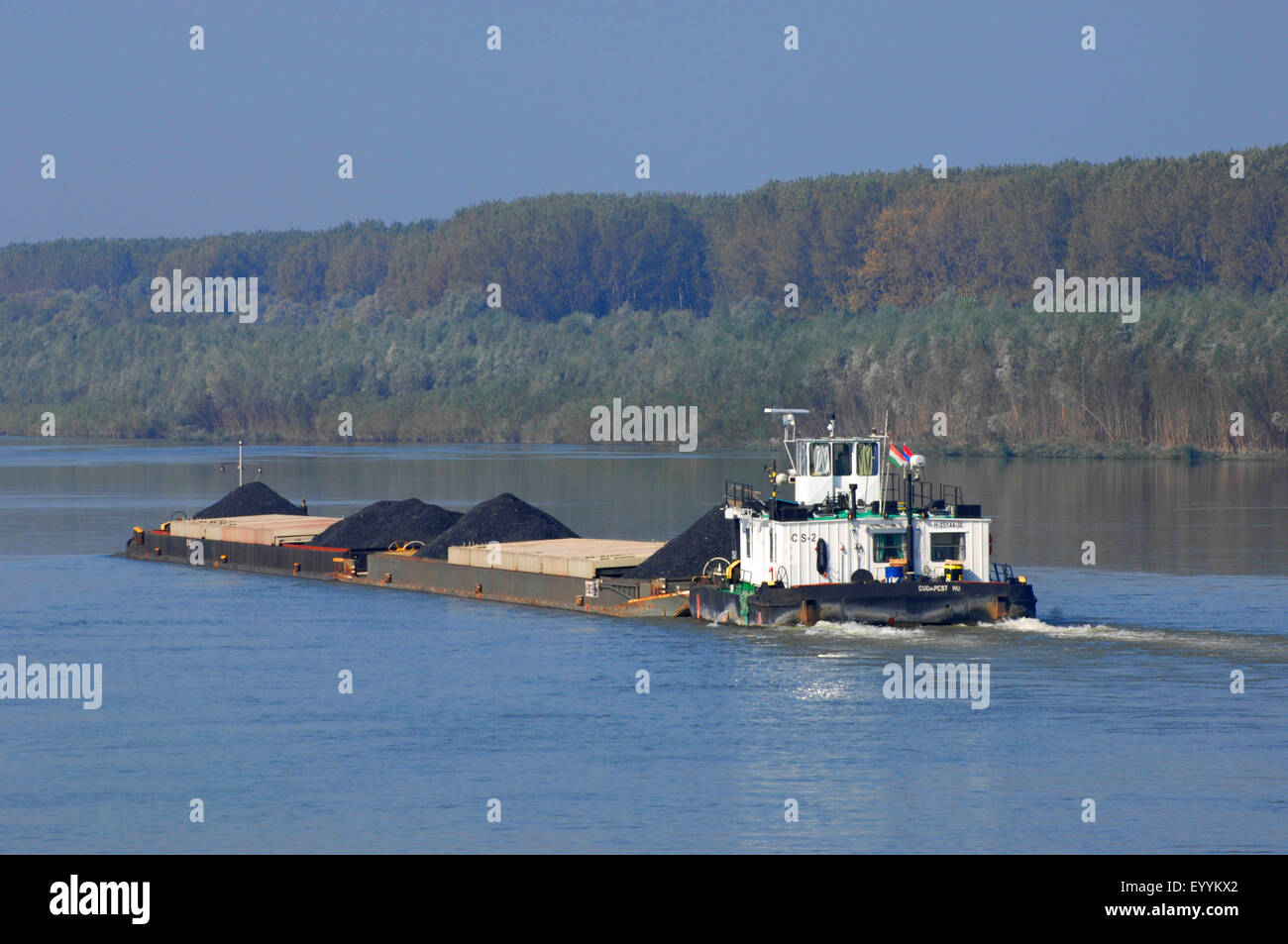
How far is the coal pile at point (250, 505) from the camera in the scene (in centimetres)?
6647

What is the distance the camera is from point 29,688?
34.2m

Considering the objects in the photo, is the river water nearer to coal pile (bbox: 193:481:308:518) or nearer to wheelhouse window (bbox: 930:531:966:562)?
wheelhouse window (bbox: 930:531:966:562)

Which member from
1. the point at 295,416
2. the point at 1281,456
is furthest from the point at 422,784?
the point at 295,416

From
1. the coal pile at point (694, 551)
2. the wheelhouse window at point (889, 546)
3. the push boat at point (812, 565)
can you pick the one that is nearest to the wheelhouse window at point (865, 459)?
the push boat at point (812, 565)

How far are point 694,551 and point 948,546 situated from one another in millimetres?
7407

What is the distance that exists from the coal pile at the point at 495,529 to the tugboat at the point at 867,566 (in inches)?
446

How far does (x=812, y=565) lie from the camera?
39969mm

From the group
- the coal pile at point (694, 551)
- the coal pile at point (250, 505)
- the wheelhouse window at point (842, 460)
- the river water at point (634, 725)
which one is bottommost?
the river water at point (634, 725)

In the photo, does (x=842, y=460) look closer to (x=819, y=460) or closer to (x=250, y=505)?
(x=819, y=460)

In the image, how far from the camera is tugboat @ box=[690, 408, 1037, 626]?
127 ft

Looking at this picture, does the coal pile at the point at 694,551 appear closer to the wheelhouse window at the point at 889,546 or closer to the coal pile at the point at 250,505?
the wheelhouse window at the point at 889,546

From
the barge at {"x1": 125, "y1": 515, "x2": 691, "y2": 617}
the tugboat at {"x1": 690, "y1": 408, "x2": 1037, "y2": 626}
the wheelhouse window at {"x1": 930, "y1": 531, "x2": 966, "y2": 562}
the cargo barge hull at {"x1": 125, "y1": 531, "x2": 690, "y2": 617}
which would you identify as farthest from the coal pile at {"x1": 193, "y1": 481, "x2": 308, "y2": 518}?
the wheelhouse window at {"x1": 930, "y1": 531, "x2": 966, "y2": 562}

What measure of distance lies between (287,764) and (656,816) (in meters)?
6.67
